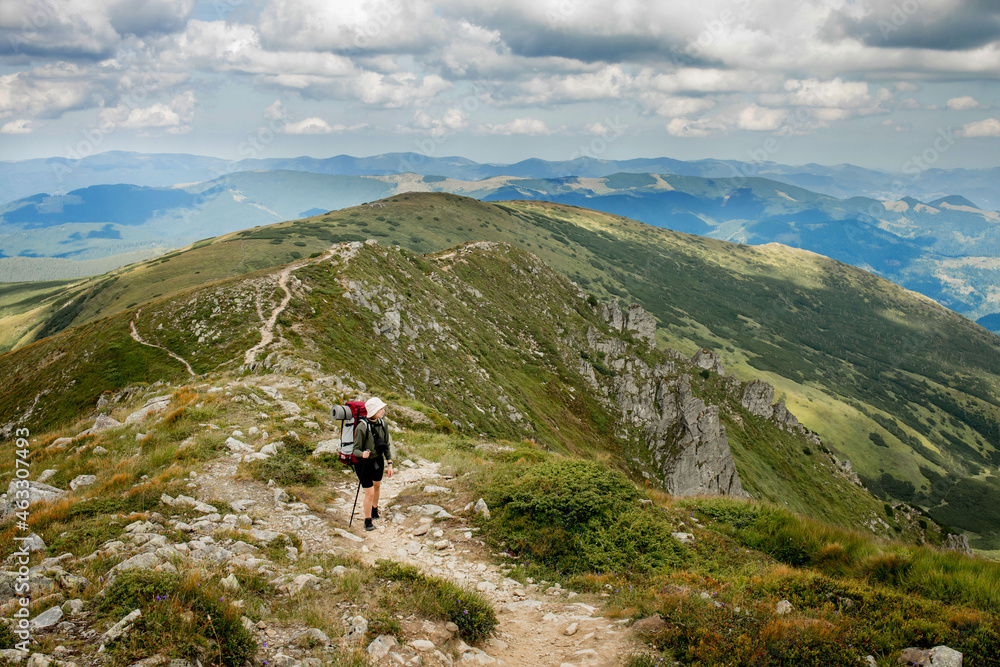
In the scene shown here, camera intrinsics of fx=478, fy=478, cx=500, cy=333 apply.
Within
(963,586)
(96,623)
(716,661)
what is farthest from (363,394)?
(963,586)

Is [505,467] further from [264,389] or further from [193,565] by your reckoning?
[264,389]

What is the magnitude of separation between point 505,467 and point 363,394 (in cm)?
1373

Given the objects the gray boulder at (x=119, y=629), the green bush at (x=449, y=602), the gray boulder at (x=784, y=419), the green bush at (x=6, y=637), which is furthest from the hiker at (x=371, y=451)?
the gray boulder at (x=784, y=419)

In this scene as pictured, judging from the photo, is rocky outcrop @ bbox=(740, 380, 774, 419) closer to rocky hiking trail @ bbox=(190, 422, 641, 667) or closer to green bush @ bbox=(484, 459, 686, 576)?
green bush @ bbox=(484, 459, 686, 576)

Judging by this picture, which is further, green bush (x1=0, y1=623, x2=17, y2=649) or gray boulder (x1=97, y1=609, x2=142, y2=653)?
gray boulder (x1=97, y1=609, x2=142, y2=653)

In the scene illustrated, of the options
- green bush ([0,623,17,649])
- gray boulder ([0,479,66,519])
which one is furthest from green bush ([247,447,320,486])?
green bush ([0,623,17,649])

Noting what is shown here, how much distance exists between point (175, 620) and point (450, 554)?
6206 millimetres

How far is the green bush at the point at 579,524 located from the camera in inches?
460

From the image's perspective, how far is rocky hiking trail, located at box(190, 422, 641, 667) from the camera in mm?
8195

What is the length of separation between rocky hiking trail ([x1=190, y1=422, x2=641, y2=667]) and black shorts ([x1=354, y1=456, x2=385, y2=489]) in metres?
1.24

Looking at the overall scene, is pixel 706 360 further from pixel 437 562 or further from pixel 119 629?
pixel 119 629

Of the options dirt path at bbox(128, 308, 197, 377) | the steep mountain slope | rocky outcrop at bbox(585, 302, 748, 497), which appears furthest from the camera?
rocky outcrop at bbox(585, 302, 748, 497)

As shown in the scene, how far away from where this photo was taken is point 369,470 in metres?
13.0

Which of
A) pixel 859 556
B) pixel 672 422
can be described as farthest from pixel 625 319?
pixel 859 556
